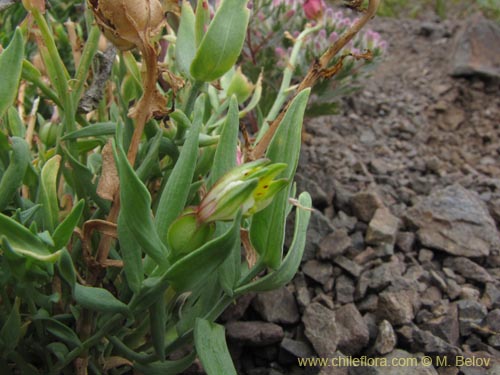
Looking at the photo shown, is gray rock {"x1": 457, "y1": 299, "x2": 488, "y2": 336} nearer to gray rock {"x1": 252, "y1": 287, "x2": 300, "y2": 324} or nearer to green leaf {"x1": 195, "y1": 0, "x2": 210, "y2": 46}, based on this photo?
gray rock {"x1": 252, "y1": 287, "x2": 300, "y2": 324}

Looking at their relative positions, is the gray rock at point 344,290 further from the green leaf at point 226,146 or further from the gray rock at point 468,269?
the green leaf at point 226,146

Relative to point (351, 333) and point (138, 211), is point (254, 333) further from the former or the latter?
point (138, 211)

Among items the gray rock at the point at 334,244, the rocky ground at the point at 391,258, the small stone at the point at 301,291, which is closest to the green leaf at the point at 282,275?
the rocky ground at the point at 391,258

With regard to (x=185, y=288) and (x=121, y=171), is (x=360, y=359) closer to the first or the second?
(x=185, y=288)

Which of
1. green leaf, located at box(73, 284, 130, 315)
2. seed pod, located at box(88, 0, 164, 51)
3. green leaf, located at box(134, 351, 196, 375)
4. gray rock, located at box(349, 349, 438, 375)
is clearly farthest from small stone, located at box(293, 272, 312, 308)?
seed pod, located at box(88, 0, 164, 51)

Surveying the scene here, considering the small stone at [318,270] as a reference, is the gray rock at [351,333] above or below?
above

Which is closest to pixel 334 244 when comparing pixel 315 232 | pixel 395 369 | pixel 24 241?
pixel 315 232

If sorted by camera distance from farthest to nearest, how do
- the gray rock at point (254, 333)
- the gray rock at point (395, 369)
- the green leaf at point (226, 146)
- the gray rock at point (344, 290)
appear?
the gray rock at point (344, 290) < the gray rock at point (254, 333) < the gray rock at point (395, 369) < the green leaf at point (226, 146)
